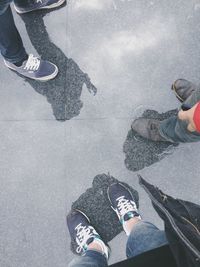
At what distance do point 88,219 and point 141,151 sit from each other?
0.46 m

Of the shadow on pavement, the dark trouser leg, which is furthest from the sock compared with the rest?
the dark trouser leg

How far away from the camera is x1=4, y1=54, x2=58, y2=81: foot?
213cm

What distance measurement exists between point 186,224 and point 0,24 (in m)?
1.19

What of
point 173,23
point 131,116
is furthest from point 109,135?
point 173,23

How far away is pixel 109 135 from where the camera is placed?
2107mm

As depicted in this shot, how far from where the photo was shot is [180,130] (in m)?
1.76

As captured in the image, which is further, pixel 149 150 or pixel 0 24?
pixel 149 150

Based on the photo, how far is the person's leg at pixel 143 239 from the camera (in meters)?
1.67

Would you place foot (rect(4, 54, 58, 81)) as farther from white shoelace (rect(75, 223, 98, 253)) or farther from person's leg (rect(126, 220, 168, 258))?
person's leg (rect(126, 220, 168, 258))

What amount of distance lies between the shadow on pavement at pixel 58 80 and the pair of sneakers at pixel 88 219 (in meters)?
0.49

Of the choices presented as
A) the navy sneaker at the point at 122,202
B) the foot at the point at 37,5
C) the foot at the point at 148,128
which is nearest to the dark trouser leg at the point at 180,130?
the foot at the point at 148,128

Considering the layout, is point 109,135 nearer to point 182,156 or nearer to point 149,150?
point 149,150

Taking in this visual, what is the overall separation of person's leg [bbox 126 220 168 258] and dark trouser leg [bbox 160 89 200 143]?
441 millimetres

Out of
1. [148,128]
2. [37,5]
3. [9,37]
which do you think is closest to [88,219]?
[148,128]
